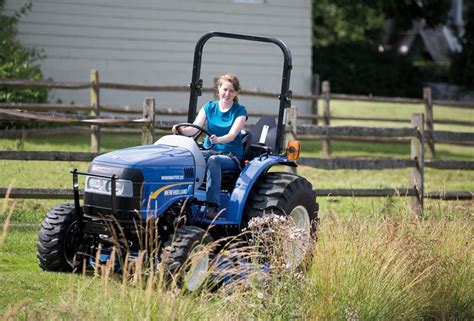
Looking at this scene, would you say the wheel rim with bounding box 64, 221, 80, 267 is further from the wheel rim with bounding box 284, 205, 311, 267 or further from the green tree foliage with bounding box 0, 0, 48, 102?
the green tree foliage with bounding box 0, 0, 48, 102

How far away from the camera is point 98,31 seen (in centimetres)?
2020

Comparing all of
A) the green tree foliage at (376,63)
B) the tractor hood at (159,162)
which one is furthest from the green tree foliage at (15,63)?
the green tree foliage at (376,63)

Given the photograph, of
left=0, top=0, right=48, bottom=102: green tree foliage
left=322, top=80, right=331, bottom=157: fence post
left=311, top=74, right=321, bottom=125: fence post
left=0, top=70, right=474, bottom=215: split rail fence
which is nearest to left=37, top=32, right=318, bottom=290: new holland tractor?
left=0, top=70, right=474, bottom=215: split rail fence

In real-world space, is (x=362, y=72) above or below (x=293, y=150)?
above

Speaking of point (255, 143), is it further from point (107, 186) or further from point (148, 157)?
point (107, 186)

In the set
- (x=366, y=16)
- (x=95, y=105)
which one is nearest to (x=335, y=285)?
(x=95, y=105)

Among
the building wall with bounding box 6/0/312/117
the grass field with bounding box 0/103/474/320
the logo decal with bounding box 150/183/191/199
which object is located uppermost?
the building wall with bounding box 6/0/312/117

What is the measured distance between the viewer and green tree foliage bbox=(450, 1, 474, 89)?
96.1ft

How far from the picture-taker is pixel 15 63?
17.5 m

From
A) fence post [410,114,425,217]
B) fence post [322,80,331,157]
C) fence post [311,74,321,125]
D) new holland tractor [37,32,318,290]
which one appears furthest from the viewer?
fence post [311,74,321,125]

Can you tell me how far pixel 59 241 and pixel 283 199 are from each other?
6.06 feet

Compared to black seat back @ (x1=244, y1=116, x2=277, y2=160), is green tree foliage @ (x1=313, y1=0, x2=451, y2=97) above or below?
above

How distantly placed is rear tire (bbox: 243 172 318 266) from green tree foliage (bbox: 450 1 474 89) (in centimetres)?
2164

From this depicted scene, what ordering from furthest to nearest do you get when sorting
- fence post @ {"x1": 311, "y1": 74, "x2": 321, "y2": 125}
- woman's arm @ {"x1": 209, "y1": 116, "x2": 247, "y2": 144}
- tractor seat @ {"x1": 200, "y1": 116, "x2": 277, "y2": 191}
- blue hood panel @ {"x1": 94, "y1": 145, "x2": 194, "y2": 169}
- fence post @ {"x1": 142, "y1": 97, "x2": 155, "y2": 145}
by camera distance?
fence post @ {"x1": 311, "y1": 74, "x2": 321, "y2": 125}, fence post @ {"x1": 142, "y1": 97, "x2": 155, "y2": 145}, tractor seat @ {"x1": 200, "y1": 116, "x2": 277, "y2": 191}, woman's arm @ {"x1": 209, "y1": 116, "x2": 247, "y2": 144}, blue hood panel @ {"x1": 94, "y1": 145, "x2": 194, "y2": 169}
